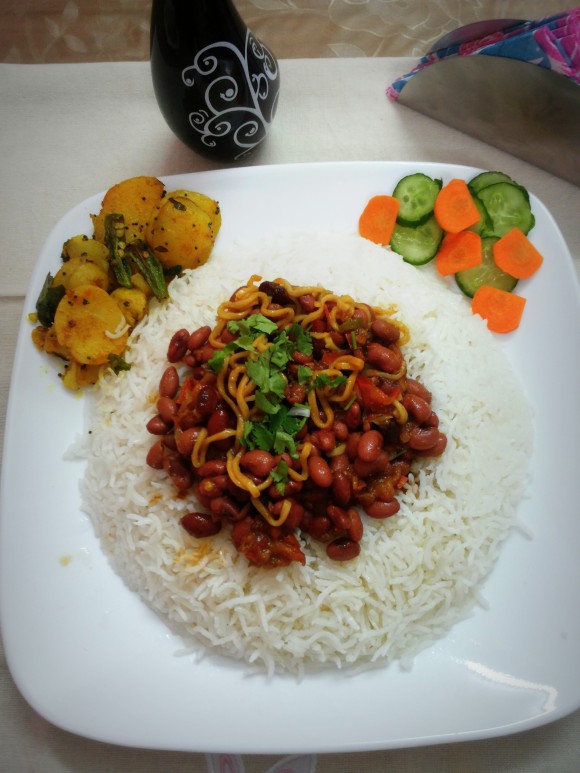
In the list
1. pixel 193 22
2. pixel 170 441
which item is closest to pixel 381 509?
pixel 170 441

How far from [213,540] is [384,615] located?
0.83 meters

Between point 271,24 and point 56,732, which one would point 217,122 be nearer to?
point 271,24

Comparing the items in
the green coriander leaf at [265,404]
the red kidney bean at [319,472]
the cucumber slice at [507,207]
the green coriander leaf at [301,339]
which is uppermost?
the cucumber slice at [507,207]

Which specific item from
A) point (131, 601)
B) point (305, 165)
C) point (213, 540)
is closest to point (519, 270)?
point (305, 165)

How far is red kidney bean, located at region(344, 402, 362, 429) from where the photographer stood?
239 cm

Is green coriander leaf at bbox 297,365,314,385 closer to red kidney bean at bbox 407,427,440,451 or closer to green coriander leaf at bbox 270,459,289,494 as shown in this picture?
green coriander leaf at bbox 270,459,289,494

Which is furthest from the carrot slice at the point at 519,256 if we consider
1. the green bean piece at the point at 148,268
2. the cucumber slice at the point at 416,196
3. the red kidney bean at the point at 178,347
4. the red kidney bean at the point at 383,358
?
the green bean piece at the point at 148,268

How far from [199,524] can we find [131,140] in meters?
2.88

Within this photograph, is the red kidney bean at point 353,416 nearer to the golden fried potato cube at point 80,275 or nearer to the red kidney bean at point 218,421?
the red kidney bean at point 218,421

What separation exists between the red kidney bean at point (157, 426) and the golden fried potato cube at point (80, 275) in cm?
91

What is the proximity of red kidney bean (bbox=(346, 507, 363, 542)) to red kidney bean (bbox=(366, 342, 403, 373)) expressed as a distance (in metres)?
0.65

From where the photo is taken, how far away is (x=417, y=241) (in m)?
3.30

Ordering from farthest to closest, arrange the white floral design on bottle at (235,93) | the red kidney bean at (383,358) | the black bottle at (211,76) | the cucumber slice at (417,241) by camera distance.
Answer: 1. the cucumber slice at (417,241)
2. the white floral design on bottle at (235,93)
3. the black bottle at (211,76)
4. the red kidney bean at (383,358)

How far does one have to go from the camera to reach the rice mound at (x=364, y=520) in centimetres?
247
